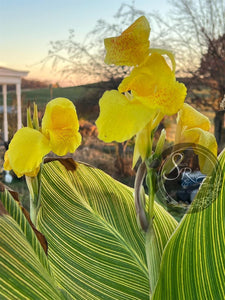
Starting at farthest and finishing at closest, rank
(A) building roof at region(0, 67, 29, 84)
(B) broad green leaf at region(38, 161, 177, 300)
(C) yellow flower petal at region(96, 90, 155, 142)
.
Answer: (A) building roof at region(0, 67, 29, 84), (B) broad green leaf at region(38, 161, 177, 300), (C) yellow flower petal at region(96, 90, 155, 142)

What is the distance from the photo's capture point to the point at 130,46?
250 millimetres

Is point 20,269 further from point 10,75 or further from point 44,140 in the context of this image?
point 10,75

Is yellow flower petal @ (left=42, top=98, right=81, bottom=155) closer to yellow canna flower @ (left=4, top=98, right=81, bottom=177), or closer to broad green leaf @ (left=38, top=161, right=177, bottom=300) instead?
yellow canna flower @ (left=4, top=98, right=81, bottom=177)

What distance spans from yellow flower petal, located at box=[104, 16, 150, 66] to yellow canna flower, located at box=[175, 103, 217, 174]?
0.16 ft

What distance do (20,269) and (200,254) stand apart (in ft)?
0.41

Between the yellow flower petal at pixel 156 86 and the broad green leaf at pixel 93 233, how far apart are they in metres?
0.16

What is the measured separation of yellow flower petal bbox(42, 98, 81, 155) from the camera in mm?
281

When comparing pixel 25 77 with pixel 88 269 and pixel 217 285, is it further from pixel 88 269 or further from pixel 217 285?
pixel 217 285

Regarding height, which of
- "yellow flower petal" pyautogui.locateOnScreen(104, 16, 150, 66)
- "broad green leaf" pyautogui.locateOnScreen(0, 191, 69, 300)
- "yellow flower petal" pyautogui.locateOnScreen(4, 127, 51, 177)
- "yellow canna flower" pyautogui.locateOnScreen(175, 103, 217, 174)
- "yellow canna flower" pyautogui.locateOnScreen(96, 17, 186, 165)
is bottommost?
"broad green leaf" pyautogui.locateOnScreen(0, 191, 69, 300)

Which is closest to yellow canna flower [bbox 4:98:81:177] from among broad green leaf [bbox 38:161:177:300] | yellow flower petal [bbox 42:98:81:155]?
yellow flower petal [bbox 42:98:81:155]

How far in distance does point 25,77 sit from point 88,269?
4.46ft

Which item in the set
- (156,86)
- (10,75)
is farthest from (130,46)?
(10,75)

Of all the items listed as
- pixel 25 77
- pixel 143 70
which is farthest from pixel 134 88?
pixel 25 77

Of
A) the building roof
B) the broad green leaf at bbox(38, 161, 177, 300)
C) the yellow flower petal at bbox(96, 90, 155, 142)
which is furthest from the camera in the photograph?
the building roof
